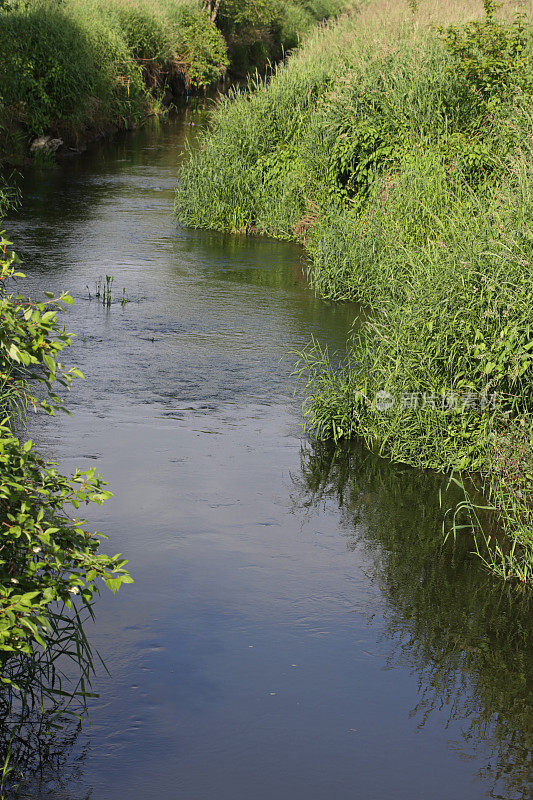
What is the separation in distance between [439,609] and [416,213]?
264 inches

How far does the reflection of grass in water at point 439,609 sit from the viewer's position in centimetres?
476

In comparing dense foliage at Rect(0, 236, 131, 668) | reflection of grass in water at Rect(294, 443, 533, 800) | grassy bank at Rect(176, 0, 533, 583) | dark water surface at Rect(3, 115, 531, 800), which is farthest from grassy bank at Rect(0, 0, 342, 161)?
dense foliage at Rect(0, 236, 131, 668)

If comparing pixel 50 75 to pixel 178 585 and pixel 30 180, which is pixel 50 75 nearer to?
pixel 30 180

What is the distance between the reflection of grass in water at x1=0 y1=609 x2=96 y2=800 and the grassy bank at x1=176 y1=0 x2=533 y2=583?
9.11ft

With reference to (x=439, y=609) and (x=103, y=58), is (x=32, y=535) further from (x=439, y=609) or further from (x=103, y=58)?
(x=103, y=58)

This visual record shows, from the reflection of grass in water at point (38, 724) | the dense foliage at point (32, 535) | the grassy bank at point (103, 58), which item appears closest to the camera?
the dense foliage at point (32, 535)

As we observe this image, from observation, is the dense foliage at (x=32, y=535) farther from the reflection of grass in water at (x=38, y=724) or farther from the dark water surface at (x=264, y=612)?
the dark water surface at (x=264, y=612)

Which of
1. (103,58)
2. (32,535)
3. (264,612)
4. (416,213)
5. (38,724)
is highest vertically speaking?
(103,58)

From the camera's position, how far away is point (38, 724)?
14.8 ft

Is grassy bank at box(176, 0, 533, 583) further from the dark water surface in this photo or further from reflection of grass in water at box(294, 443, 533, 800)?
the dark water surface

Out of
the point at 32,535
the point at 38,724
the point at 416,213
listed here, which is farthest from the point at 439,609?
the point at 416,213

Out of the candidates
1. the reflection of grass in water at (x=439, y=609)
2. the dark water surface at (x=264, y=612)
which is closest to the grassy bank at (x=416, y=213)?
the reflection of grass in water at (x=439, y=609)

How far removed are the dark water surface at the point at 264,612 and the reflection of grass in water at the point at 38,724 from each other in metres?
0.04

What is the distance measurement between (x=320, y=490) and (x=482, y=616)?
189 centimetres
